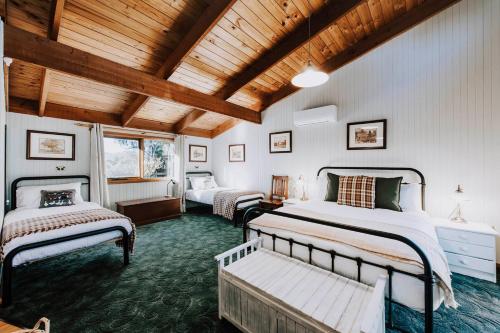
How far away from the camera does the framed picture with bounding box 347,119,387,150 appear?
343 cm

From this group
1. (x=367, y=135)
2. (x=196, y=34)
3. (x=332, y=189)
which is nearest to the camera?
(x=196, y=34)

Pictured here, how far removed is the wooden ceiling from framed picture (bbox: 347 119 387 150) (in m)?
1.18

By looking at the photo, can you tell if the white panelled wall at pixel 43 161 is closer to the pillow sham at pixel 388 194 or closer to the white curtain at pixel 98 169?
Result: the white curtain at pixel 98 169

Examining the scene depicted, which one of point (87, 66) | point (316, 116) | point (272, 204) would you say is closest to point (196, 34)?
point (87, 66)

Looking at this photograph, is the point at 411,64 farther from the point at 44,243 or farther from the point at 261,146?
the point at 44,243

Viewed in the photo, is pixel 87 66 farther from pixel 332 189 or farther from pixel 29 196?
pixel 332 189

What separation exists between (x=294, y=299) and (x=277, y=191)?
3427 millimetres

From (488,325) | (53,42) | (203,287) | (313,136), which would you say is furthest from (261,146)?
(488,325)

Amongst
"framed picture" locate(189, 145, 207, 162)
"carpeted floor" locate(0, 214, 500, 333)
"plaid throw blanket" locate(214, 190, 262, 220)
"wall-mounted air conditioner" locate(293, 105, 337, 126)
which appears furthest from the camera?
"framed picture" locate(189, 145, 207, 162)

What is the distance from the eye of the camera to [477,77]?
2730mm

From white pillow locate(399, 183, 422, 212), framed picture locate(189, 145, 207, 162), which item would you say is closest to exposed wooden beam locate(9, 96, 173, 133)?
framed picture locate(189, 145, 207, 162)

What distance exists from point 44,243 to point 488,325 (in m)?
4.15

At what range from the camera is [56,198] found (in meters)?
3.29

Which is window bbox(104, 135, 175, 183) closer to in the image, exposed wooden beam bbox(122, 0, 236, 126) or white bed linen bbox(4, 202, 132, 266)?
white bed linen bbox(4, 202, 132, 266)
